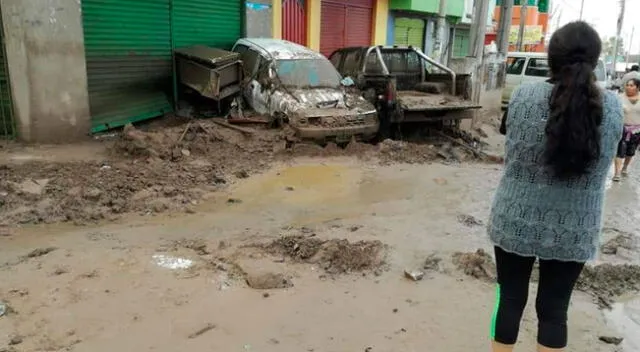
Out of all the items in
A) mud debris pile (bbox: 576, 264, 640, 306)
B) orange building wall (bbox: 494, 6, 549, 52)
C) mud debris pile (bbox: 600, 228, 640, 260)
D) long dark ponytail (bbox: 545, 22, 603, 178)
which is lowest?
mud debris pile (bbox: 600, 228, 640, 260)

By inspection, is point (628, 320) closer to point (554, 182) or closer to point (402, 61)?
point (554, 182)

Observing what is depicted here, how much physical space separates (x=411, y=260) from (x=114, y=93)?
266 inches

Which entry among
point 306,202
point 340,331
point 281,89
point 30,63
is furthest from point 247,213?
point 30,63

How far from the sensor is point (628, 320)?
3693 millimetres

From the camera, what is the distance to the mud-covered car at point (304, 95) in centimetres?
850

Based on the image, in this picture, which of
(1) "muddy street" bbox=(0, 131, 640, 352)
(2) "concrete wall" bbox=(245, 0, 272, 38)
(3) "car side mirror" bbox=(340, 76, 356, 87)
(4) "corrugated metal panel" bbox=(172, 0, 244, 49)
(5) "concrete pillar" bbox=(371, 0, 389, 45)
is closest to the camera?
(1) "muddy street" bbox=(0, 131, 640, 352)

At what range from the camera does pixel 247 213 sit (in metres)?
5.85

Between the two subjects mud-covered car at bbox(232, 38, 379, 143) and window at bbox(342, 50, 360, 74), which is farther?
window at bbox(342, 50, 360, 74)

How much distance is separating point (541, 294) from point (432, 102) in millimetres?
7466

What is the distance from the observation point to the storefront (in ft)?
29.4

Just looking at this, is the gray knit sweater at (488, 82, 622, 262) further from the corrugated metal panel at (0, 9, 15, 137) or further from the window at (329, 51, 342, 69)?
the window at (329, 51, 342, 69)

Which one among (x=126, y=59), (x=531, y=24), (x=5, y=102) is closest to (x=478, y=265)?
(x=5, y=102)

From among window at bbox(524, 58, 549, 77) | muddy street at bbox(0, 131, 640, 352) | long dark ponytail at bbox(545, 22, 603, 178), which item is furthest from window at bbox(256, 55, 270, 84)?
window at bbox(524, 58, 549, 77)

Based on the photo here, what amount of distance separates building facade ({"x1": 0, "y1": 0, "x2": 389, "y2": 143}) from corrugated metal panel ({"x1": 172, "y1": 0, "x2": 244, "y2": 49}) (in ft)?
0.06
